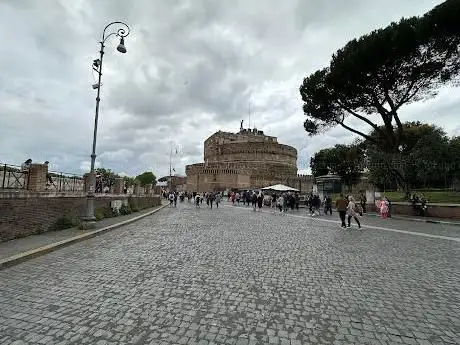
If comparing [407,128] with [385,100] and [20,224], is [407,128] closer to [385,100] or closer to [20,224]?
[385,100]

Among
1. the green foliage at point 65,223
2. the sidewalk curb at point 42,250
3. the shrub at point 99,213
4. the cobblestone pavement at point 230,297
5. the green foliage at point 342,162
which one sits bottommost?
the cobblestone pavement at point 230,297

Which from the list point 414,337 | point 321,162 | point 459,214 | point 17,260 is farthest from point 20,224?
point 321,162

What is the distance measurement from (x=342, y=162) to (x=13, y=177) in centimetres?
5592

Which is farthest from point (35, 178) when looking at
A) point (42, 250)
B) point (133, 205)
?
point (133, 205)

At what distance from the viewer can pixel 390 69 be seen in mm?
28688

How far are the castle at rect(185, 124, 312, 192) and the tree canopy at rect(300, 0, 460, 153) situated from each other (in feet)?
121

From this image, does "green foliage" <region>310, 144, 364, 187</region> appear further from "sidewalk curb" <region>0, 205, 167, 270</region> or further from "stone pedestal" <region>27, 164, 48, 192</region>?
"stone pedestal" <region>27, 164, 48, 192</region>

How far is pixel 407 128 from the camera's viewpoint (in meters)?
50.9

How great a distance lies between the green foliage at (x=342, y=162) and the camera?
5412cm

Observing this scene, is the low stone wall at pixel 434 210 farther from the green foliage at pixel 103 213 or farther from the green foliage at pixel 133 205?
the green foliage at pixel 103 213

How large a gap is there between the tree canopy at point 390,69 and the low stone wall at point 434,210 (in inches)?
282

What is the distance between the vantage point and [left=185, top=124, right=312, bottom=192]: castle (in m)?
78.2

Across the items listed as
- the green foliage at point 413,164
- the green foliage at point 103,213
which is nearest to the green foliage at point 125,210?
the green foliage at point 103,213

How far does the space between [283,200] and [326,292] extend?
2140cm
